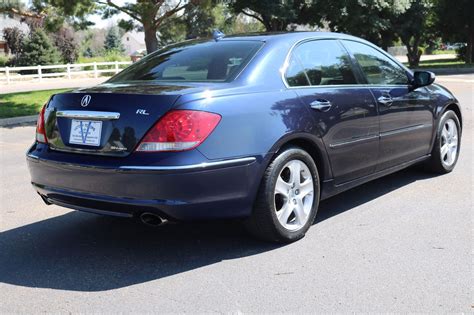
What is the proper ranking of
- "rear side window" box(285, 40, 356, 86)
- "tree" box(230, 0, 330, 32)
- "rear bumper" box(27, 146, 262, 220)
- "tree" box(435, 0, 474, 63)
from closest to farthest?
"rear bumper" box(27, 146, 262, 220), "rear side window" box(285, 40, 356, 86), "tree" box(230, 0, 330, 32), "tree" box(435, 0, 474, 63)

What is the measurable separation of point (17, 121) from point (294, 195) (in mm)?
10684

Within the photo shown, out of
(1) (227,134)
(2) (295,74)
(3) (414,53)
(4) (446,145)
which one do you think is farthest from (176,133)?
(3) (414,53)

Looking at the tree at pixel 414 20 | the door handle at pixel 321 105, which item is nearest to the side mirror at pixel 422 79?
the door handle at pixel 321 105

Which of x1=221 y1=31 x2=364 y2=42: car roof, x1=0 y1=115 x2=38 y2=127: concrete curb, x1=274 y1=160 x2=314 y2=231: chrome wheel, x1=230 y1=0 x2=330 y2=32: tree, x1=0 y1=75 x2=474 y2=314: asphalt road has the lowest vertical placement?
x1=0 y1=75 x2=474 y2=314: asphalt road

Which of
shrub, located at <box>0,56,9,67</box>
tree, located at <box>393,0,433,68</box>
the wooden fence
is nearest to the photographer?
the wooden fence

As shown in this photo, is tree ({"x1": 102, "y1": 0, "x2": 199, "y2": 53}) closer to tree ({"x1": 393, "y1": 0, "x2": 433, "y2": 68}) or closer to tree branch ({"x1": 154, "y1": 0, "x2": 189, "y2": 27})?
tree branch ({"x1": 154, "y1": 0, "x2": 189, "y2": 27})

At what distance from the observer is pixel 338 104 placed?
466 centimetres

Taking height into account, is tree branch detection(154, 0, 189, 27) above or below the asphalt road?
above

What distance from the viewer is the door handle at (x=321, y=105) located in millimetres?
4430

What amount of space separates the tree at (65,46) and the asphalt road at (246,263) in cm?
4620

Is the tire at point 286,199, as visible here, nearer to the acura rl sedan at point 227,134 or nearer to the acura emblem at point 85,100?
the acura rl sedan at point 227,134

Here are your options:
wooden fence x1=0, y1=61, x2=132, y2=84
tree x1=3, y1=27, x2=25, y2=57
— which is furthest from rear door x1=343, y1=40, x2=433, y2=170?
tree x1=3, y1=27, x2=25, y2=57

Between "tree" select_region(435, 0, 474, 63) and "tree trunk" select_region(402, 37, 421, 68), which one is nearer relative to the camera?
"tree" select_region(435, 0, 474, 63)

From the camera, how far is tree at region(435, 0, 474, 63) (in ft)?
109
